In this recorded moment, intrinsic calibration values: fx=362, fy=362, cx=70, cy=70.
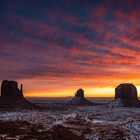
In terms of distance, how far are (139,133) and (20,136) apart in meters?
13.7

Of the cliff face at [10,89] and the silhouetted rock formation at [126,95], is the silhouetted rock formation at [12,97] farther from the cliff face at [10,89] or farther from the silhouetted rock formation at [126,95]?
the silhouetted rock formation at [126,95]

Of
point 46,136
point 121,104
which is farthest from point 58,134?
point 121,104

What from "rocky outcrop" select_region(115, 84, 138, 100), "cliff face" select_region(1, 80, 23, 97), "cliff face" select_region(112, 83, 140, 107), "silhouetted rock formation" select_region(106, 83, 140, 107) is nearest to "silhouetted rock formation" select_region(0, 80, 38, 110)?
"cliff face" select_region(1, 80, 23, 97)

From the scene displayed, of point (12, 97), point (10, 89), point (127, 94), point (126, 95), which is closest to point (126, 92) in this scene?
point (127, 94)

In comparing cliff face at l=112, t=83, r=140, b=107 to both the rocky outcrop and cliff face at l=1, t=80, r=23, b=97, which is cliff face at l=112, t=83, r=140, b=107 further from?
cliff face at l=1, t=80, r=23, b=97

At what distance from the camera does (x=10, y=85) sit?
134 metres

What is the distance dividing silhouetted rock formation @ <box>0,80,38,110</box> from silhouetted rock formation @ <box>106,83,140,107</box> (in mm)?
A: 39674

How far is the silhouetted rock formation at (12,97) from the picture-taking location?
400 ft

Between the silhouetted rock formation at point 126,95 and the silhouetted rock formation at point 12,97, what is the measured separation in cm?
3967

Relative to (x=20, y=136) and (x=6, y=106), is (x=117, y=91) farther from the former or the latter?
(x=20, y=136)

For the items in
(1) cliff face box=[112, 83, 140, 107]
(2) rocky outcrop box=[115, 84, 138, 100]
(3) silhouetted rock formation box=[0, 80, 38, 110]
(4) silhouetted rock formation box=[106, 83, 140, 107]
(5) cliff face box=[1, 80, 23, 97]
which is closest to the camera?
(3) silhouetted rock formation box=[0, 80, 38, 110]

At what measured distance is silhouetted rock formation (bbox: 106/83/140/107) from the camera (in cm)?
15000

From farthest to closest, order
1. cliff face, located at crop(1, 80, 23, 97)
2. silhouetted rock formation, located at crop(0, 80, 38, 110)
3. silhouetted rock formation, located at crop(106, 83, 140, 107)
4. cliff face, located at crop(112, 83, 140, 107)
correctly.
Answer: cliff face, located at crop(112, 83, 140, 107)
silhouetted rock formation, located at crop(106, 83, 140, 107)
cliff face, located at crop(1, 80, 23, 97)
silhouetted rock formation, located at crop(0, 80, 38, 110)

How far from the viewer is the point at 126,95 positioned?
155 meters
